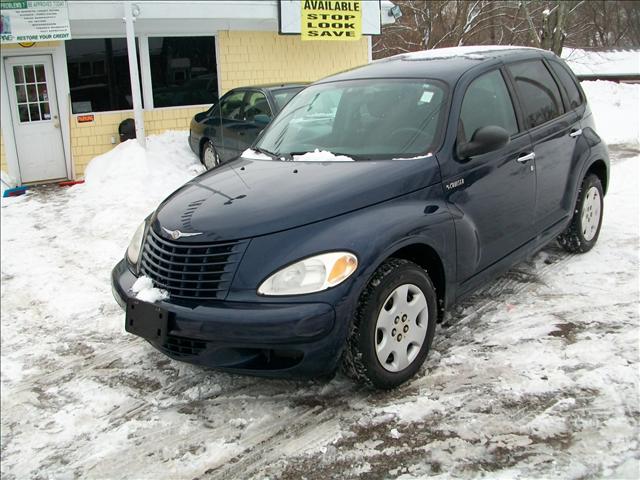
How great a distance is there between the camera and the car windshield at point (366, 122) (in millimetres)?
4031

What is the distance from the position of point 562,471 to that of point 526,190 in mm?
2228

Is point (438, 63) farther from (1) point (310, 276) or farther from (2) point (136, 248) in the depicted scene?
(2) point (136, 248)

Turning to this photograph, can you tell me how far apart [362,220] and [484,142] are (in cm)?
107

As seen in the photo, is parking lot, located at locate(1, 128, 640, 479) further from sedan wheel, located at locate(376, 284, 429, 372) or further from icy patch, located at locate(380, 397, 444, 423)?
sedan wheel, located at locate(376, 284, 429, 372)

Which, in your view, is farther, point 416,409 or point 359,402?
point 359,402

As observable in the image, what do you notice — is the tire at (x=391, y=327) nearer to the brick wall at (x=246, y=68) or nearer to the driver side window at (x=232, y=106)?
the driver side window at (x=232, y=106)

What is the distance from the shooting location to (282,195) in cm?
351

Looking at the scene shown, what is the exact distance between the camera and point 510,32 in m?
28.1

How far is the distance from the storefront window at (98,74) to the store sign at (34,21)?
965 millimetres

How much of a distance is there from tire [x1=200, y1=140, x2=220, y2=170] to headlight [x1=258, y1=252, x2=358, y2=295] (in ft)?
24.9

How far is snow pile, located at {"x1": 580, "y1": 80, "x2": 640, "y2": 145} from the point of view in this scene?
13539 millimetres

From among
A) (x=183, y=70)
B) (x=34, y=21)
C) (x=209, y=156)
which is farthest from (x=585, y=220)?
(x=183, y=70)

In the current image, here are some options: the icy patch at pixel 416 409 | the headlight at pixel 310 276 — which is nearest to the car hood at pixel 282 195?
the headlight at pixel 310 276

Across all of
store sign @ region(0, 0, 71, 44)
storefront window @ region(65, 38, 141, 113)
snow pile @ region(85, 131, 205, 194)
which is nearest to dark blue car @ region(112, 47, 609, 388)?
snow pile @ region(85, 131, 205, 194)
